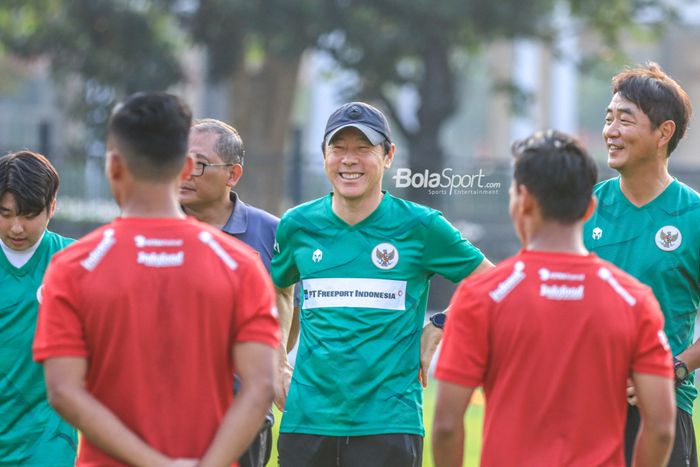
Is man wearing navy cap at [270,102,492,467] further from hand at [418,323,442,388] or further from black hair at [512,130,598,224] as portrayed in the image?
black hair at [512,130,598,224]

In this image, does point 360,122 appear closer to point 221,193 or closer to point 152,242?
point 221,193

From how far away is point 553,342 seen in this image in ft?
12.6

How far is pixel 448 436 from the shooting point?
403 centimetres

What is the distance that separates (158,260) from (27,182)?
1.86 m

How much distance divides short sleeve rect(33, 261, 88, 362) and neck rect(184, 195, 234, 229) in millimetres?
2468

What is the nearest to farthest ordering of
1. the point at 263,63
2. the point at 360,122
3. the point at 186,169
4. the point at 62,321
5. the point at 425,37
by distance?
the point at 62,321, the point at 186,169, the point at 360,122, the point at 425,37, the point at 263,63

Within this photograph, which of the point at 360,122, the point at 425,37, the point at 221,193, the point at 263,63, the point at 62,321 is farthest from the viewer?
the point at 263,63

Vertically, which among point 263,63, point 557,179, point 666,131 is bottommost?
point 557,179

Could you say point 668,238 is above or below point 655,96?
below

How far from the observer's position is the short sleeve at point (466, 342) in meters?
3.85

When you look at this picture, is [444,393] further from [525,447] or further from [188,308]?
[188,308]

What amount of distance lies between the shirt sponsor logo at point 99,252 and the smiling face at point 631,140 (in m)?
2.61

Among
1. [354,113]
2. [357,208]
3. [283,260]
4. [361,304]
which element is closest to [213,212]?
[283,260]

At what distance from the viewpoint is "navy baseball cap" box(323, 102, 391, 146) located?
574 cm
